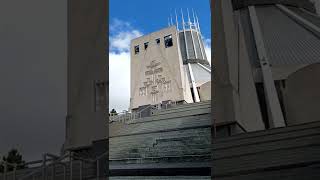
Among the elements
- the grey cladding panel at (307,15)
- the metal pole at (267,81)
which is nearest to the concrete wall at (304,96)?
the metal pole at (267,81)

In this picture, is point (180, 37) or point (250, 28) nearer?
point (250, 28)

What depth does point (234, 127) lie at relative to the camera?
351cm

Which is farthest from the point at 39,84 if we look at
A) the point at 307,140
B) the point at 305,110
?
the point at 305,110

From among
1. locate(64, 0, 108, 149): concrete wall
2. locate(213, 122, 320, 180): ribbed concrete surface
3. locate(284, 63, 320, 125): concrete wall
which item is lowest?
locate(213, 122, 320, 180): ribbed concrete surface

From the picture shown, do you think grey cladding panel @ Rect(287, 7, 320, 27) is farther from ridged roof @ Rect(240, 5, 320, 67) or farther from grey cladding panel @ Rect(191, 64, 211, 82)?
grey cladding panel @ Rect(191, 64, 211, 82)

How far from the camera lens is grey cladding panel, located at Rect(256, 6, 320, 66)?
31.7 ft

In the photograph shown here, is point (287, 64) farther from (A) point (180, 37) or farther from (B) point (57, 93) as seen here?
(B) point (57, 93)

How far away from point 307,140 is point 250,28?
9077mm

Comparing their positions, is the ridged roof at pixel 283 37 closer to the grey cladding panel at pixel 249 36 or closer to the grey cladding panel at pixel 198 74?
the grey cladding panel at pixel 249 36

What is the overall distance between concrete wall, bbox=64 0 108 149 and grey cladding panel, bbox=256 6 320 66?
28.7 feet

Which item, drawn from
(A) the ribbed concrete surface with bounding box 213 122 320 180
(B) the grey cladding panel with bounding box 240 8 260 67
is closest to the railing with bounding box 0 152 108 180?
(A) the ribbed concrete surface with bounding box 213 122 320 180

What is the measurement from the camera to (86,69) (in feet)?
4.46

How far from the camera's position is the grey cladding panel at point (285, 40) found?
31.7 ft

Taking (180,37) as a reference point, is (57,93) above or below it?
below
